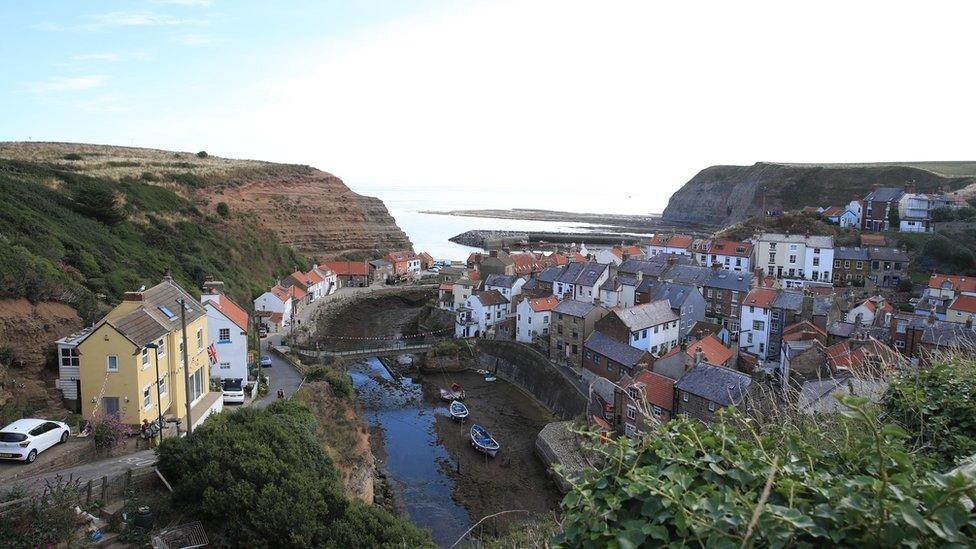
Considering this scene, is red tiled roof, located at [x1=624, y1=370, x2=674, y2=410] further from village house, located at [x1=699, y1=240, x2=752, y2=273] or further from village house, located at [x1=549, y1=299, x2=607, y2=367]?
village house, located at [x1=699, y1=240, x2=752, y2=273]

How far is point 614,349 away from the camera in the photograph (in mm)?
31734

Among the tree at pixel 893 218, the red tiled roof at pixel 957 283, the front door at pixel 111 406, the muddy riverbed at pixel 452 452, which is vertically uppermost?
the tree at pixel 893 218

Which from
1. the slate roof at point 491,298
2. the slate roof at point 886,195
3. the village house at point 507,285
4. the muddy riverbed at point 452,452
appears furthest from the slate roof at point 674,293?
the slate roof at point 886,195

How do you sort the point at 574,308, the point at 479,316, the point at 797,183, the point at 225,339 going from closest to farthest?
the point at 225,339 < the point at 574,308 < the point at 479,316 < the point at 797,183

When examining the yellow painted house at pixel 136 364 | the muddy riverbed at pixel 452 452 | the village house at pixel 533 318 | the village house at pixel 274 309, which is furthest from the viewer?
the village house at pixel 274 309

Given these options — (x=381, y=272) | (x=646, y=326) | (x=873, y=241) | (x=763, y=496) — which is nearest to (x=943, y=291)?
(x=873, y=241)

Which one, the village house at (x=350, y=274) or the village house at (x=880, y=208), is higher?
the village house at (x=880, y=208)

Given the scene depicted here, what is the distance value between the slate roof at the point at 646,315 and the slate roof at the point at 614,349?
4.40ft

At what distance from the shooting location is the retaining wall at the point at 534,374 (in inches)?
1227

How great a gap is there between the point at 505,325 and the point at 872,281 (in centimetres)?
3327

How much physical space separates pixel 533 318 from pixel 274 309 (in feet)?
69.2

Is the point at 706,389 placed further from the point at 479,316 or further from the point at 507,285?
the point at 507,285

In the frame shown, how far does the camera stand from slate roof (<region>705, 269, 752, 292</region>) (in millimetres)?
40500

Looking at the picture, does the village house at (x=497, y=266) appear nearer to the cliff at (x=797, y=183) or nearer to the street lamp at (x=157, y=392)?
the street lamp at (x=157, y=392)
